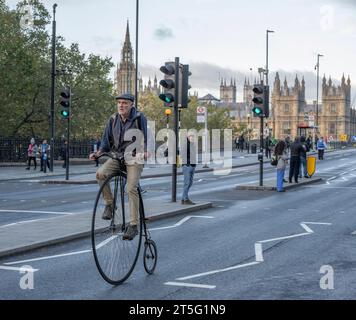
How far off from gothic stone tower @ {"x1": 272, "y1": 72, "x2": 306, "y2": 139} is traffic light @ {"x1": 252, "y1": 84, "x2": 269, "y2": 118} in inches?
6280

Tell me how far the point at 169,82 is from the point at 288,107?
17057cm

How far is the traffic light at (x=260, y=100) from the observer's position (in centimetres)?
2175

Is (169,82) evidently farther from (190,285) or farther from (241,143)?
(241,143)

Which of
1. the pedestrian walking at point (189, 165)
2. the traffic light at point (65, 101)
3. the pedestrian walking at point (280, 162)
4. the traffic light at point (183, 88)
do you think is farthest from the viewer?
the traffic light at point (65, 101)

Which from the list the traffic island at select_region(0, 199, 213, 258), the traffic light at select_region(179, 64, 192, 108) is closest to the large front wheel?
the traffic island at select_region(0, 199, 213, 258)

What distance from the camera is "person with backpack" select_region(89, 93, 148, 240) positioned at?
7.33 meters

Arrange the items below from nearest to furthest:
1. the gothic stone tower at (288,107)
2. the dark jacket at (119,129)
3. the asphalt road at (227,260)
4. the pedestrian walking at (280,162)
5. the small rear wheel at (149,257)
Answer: the asphalt road at (227,260) < the dark jacket at (119,129) < the small rear wheel at (149,257) < the pedestrian walking at (280,162) < the gothic stone tower at (288,107)

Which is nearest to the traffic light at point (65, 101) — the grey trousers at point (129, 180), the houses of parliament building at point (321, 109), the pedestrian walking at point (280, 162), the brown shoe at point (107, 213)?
the pedestrian walking at point (280, 162)

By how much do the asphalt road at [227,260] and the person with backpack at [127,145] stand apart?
795 mm

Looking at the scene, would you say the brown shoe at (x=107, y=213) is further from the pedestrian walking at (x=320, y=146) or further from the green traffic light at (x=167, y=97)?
the pedestrian walking at (x=320, y=146)

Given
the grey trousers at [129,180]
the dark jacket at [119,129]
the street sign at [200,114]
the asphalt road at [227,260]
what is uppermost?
the street sign at [200,114]

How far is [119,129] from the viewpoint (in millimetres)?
7484

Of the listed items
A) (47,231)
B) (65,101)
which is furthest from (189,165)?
(65,101)
